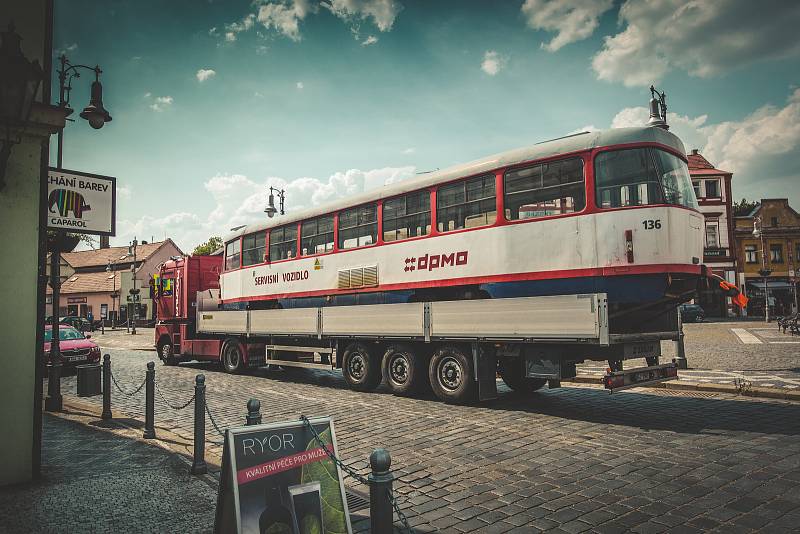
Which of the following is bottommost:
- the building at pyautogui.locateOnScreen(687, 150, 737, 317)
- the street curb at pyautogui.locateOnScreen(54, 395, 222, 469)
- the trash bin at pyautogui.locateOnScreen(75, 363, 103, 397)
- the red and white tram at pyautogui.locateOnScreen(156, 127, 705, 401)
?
the street curb at pyautogui.locateOnScreen(54, 395, 222, 469)

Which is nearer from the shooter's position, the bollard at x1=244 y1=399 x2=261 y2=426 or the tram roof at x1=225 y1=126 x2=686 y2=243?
the bollard at x1=244 y1=399 x2=261 y2=426

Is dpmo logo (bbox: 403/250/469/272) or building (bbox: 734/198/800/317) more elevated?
building (bbox: 734/198/800/317)

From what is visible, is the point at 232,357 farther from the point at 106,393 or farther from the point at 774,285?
the point at 774,285

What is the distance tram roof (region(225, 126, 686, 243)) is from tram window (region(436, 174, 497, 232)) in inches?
7.1

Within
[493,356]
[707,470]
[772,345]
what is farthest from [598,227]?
[772,345]

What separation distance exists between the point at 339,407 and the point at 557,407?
3.63 metres

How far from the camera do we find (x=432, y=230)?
1004cm

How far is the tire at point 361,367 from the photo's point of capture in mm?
10586

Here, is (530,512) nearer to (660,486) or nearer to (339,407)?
(660,486)

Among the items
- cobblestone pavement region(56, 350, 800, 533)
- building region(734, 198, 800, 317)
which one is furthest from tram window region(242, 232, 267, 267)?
building region(734, 198, 800, 317)

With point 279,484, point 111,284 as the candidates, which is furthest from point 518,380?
point 111,284

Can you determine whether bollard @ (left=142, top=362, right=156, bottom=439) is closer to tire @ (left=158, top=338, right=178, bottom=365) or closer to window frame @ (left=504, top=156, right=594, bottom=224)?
window frame @ (left=504, top=156, right=594, bottom=224)

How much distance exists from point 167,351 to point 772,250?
48.7m

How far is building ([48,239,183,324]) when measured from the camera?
60.9m
